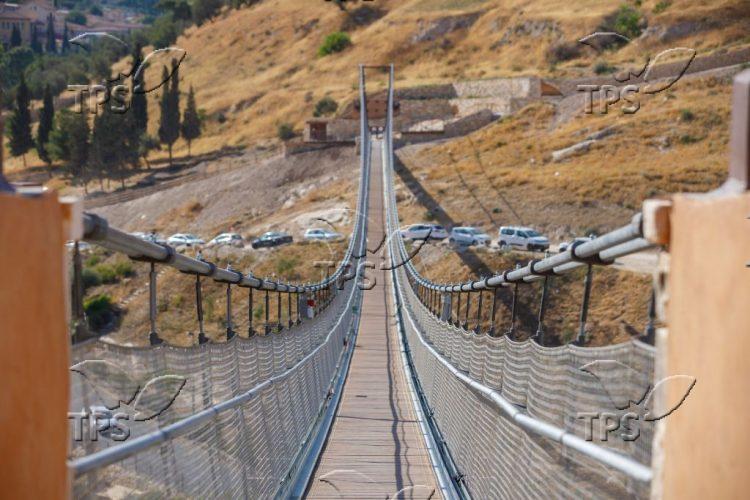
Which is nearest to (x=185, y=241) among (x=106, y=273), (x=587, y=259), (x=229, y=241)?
(x=229, y=241)

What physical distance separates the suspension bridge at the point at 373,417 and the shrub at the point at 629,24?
6128 cm

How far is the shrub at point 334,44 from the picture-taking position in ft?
318

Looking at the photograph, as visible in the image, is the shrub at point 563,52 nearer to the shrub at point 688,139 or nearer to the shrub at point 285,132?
the shrub at point 285,132

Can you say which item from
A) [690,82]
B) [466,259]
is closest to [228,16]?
[690,82]

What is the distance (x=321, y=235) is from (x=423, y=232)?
4.07 m

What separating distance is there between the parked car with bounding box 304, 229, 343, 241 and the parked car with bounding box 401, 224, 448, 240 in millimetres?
2745

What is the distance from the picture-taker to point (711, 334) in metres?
2.58

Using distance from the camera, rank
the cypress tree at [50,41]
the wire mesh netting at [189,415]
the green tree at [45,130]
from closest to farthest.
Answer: the wire mesh netting at [189,415] → the green tree at [45,130] → the cypress tree at [50,41]

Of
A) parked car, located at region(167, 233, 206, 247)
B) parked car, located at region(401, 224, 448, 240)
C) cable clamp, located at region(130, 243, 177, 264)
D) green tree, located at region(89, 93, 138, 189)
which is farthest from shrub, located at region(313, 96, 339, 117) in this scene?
cable clamp, located at region(130, 243, 177, 264)

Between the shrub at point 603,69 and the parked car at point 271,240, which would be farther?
the shrub at point 603,69

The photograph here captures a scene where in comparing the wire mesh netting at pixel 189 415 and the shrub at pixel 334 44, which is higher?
the shrub at pixel 334 44

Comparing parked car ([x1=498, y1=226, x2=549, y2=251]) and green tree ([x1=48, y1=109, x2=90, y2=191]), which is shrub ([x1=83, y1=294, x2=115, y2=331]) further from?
green tree ([x1=48, y1=109, x2=90, y2=191])

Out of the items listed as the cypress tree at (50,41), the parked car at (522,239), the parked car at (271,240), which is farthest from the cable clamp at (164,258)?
the cypress tree at (50,41)

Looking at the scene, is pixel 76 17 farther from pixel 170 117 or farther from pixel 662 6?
pixel 662 6
